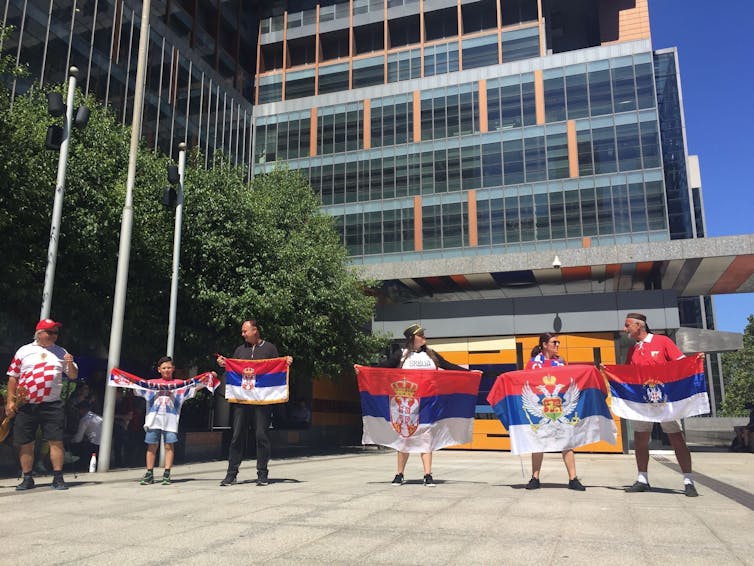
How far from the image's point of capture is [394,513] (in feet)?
19.5

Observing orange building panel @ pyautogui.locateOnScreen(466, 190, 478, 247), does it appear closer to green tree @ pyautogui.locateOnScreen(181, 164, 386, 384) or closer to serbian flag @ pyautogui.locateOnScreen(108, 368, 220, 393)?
green tree @ pyautogui.locateOnScreen(181, 164, 386, 384)

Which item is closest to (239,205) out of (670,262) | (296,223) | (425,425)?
(296,223)

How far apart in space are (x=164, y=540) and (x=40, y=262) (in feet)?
39.3

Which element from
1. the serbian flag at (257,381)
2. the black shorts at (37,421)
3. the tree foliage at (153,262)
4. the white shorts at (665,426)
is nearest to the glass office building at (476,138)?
the tree foliage at (153,262)

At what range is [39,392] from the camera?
322 inches

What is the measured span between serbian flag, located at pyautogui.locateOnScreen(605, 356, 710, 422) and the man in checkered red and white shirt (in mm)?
6923

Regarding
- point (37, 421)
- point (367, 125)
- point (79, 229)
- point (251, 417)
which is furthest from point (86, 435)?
point (367, 125)

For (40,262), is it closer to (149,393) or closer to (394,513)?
(149,393)

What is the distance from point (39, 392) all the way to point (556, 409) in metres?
6.66

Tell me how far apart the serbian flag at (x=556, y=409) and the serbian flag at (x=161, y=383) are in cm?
447

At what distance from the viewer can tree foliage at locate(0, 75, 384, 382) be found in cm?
1438

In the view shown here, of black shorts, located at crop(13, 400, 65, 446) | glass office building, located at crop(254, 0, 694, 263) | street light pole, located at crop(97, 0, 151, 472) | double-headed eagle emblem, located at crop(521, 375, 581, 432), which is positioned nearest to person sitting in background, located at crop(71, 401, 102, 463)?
street light pole, located at crop(97, 0, 151, 472)

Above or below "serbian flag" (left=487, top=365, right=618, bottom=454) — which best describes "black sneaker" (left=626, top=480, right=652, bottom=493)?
below

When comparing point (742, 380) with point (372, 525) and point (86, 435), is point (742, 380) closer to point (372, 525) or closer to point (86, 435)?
point (86, 435)
